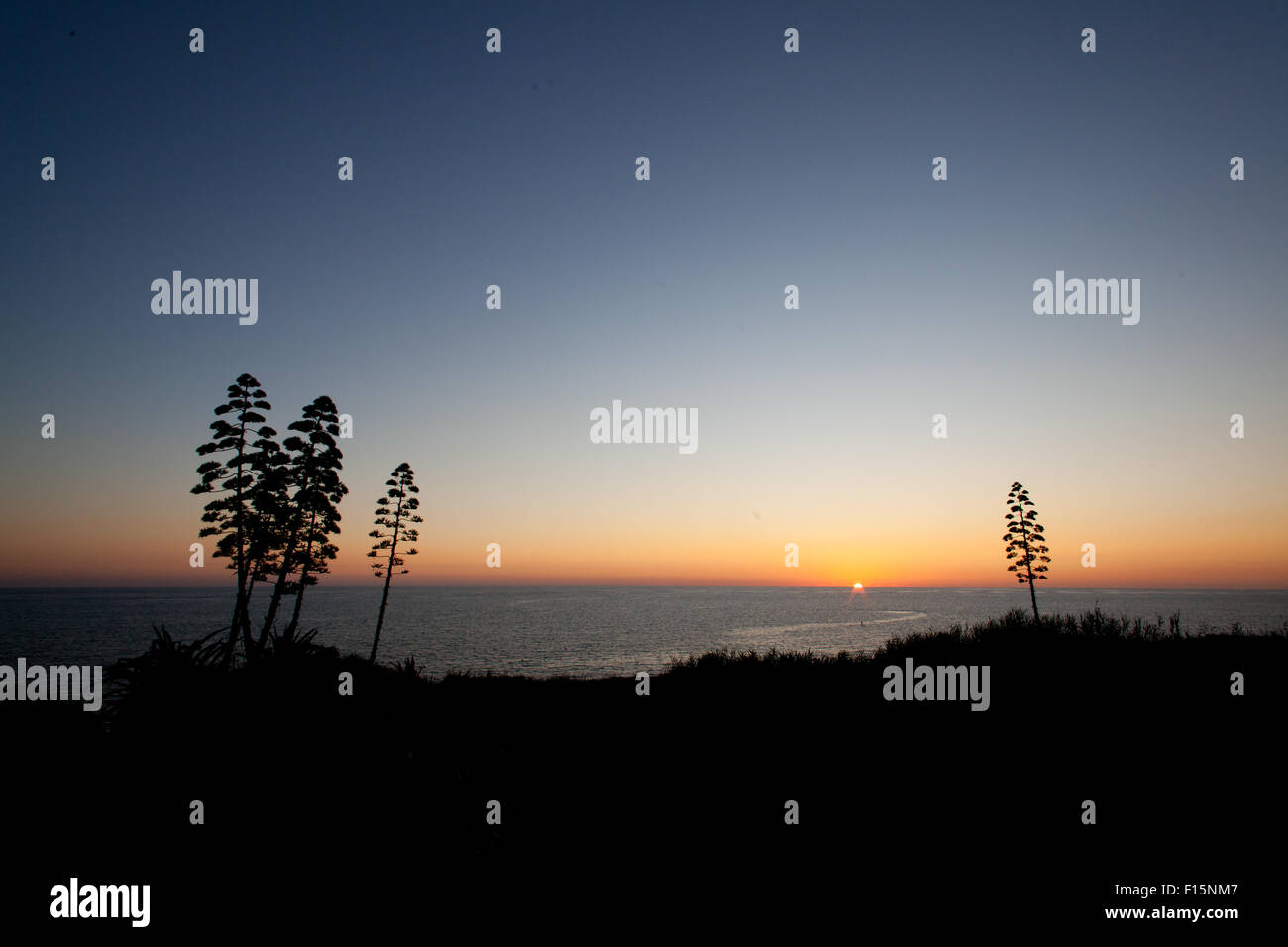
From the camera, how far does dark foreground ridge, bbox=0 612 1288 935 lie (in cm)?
496

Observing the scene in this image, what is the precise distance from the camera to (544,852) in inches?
328

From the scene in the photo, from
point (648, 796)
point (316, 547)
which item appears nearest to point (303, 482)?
point (316, 547)

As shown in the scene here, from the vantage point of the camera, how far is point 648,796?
35.1ft

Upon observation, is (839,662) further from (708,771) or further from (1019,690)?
(708,771)

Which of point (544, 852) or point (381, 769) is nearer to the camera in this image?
point (381, 769)

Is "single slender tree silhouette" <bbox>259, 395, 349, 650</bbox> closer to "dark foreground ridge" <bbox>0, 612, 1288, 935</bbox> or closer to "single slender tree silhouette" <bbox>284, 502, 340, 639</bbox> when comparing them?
"single slender tree silhouette" <bbox>284, 502, 340, 639</bbox>

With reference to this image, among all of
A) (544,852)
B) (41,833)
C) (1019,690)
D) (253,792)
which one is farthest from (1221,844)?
(41,833)

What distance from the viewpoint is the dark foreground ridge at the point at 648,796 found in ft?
16.3

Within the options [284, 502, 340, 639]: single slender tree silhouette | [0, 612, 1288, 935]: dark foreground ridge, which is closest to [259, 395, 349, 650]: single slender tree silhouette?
[284, 502, 340, 639]: single slender tree silhouette

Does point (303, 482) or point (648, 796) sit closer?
point (648, 796)

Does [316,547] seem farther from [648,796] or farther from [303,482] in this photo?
[648,796]

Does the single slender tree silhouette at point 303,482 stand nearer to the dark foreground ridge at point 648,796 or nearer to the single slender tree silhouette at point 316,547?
the single slender tree silhouette at point 316,547
